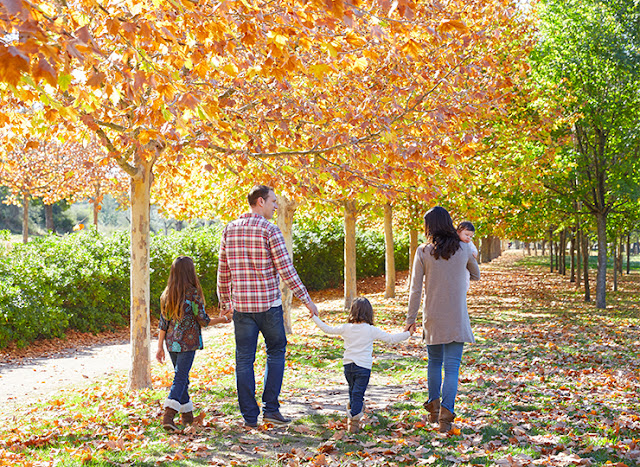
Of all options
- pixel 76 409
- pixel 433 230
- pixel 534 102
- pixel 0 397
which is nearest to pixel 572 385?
pixel 433 230

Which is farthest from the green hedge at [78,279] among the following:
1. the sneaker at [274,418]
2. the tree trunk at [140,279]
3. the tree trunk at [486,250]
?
the tree trunk at [486,250]

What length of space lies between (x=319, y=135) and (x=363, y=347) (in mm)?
3429

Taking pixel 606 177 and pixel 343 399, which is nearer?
pixel 343 399

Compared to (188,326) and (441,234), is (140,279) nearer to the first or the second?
(188,326)

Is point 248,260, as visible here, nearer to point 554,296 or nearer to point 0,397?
point 0,397

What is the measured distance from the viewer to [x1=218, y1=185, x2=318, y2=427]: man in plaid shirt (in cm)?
510

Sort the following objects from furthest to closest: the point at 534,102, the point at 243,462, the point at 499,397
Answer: the point at 534,102, the point at 499,397, the point at 243,462

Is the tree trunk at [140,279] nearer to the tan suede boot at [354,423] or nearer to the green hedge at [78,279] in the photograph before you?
the tan suede boot at [354,423]

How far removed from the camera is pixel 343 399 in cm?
652

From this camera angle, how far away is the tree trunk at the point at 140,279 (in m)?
7.13

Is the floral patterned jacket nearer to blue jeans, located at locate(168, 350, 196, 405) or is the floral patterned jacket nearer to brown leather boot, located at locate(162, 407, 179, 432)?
blue jeans, located at locate(168, 350, 196, 405)

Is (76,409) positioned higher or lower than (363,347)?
lower

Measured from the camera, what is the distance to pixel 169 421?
5.14 meters

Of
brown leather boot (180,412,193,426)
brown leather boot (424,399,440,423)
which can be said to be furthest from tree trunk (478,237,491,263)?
brown leather boot (180,412,193,426)
